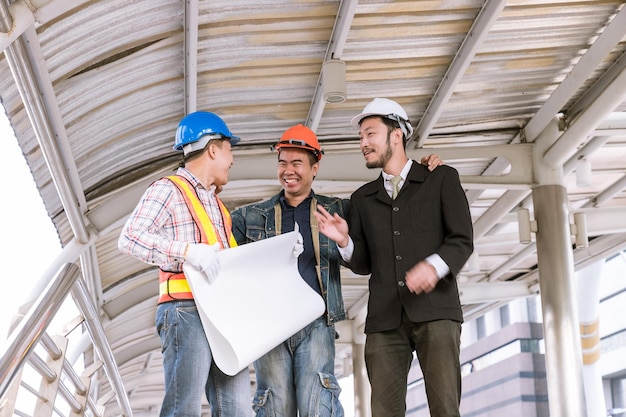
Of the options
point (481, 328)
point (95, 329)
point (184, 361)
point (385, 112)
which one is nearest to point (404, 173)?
point (385, 112)

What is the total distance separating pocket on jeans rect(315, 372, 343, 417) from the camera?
4254 millimetres

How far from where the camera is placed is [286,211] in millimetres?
4758

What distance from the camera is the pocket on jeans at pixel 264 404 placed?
14.2 ft

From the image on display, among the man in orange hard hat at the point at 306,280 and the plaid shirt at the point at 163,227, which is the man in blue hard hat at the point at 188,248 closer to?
the plaid shirt at the point at 163,227

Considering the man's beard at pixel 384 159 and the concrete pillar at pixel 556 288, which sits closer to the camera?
the man's beard at pixel 384 159

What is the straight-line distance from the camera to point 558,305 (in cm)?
1068

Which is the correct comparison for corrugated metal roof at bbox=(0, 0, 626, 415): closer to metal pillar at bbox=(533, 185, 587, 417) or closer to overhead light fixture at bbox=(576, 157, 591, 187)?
overhead light fixture at bbox=(576, 157, 591, 187)

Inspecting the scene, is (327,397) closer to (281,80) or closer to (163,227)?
(163,227)

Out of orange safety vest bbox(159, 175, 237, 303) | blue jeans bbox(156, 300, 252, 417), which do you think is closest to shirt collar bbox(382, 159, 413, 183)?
orange safety vest bbox(159, 175, 237, 303)

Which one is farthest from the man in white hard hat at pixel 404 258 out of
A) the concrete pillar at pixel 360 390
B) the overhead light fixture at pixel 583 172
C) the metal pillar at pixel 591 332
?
the metal pillar at pixel 591 332

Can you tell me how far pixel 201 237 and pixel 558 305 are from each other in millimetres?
7628

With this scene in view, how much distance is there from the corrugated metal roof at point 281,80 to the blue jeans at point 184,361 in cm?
317

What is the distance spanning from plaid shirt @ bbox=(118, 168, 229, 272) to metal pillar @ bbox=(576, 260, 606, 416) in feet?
53.8

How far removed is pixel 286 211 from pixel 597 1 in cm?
519
